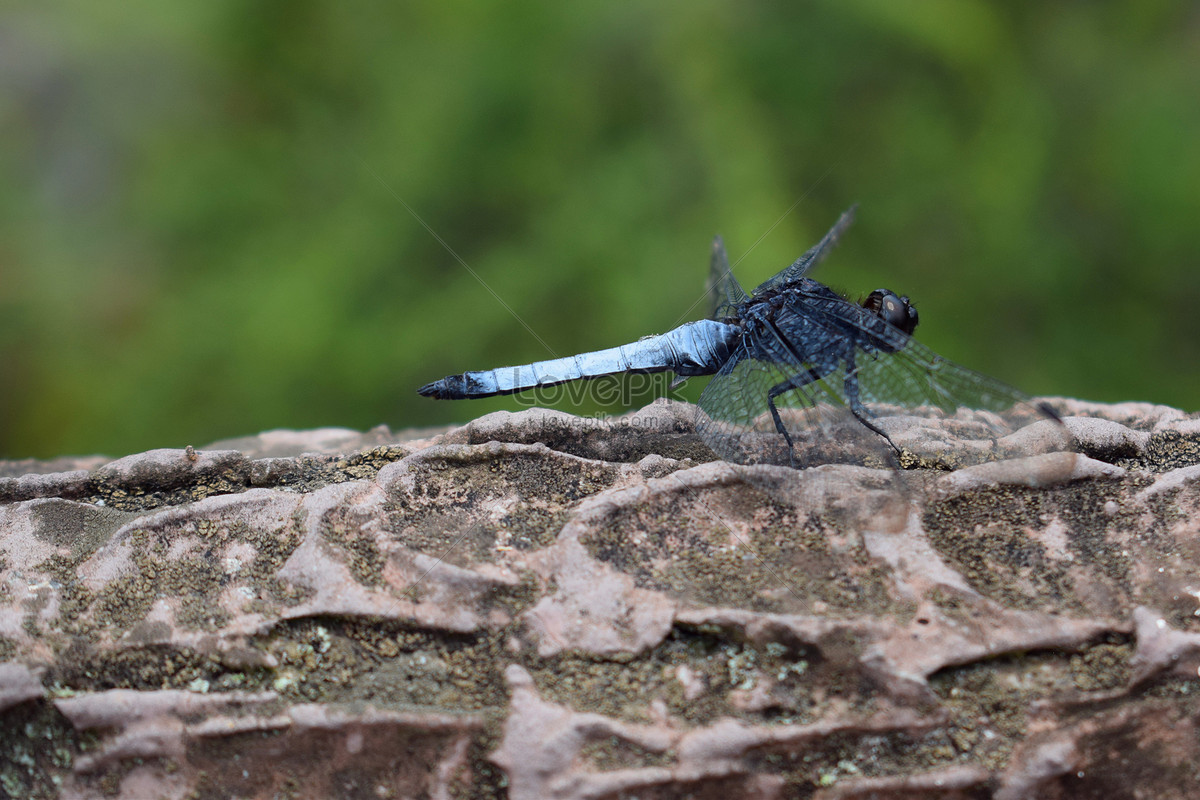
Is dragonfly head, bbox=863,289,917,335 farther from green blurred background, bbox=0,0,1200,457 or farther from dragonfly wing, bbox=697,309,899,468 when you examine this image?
green blurred background, bbox=0,0,1200,457

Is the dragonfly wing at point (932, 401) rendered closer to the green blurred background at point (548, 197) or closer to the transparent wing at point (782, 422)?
the transparent wing at point (782, 422)

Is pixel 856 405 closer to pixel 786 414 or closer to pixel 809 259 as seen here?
pixel 786 414

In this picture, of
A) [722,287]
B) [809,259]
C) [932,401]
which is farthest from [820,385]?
[722,287]

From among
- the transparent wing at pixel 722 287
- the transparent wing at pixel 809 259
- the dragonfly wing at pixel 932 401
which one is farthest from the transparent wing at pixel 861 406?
the transparent wing at pixel 722 287

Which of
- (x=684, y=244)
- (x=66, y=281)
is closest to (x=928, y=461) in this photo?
(x=684, y=244)

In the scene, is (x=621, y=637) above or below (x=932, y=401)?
below
